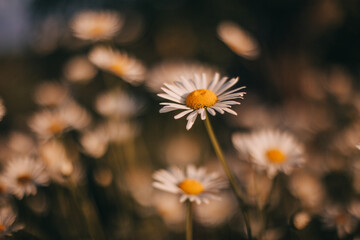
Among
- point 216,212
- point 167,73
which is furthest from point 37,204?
point 167,73

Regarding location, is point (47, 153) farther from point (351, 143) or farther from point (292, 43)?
point (292, 43)

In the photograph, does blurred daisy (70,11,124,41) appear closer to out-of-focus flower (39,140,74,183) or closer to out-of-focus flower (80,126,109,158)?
out-of-focus flower (80,126,109,158)

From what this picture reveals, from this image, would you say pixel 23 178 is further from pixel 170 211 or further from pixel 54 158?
pixel 170 211

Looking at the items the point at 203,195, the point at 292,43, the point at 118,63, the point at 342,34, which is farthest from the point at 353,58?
the point at 203,195

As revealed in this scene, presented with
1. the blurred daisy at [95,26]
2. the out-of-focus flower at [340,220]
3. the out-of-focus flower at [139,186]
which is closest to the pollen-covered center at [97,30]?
the blurred daisy at [95,26]

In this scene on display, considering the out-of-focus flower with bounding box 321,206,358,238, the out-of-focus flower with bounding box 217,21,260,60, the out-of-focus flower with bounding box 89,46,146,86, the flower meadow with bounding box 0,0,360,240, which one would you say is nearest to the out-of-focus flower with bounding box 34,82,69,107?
the flower meadow with bounding box 0,0,360,240

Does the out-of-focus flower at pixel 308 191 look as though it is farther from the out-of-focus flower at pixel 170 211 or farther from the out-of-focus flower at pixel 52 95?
the out-of-focus flower at pixel 52 95
